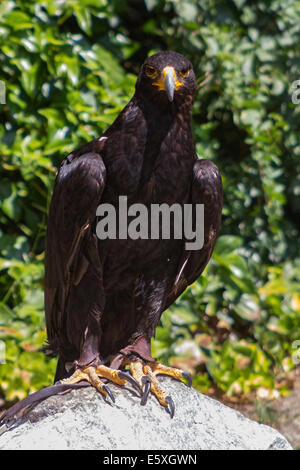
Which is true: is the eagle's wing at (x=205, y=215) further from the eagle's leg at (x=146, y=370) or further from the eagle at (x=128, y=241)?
the eagle's leg at (x=146, y=370)

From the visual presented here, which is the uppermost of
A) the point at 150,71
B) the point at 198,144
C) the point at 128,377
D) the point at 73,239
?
the point at 150,71

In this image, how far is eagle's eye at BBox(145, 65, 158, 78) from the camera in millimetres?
2500

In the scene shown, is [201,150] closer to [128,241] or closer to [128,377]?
[128,241]

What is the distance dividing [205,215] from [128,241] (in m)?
0.36

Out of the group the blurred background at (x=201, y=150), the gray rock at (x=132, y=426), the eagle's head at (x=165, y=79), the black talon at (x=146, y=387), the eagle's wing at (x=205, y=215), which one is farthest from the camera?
the blurred background at (x=201, y=150)

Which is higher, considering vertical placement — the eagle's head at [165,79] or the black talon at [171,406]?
the eagle's head at [165,79]

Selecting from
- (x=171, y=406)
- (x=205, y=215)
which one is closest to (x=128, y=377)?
(x=171, y=406)

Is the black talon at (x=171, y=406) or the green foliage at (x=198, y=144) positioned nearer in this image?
the black talon at (x=171, y=406)

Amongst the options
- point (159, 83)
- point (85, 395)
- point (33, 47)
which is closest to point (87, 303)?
point (85, 395)

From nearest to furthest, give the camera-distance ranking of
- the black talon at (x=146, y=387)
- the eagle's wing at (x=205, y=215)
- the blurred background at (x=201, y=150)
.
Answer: the black talon at (x=146, y=387)
the eagle's wing at (x=205, y=215)
the blurred background at (x=201, y=150)

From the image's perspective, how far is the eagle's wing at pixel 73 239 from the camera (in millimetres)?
2561

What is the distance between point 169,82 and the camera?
242 centimetres

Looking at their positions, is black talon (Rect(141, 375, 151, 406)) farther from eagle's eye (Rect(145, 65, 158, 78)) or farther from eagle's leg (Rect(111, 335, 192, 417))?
eagle's eye (Rect(145, 65, 158, 78))

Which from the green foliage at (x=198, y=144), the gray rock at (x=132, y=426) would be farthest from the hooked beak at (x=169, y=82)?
the green foliage at (x=198, y=144)
